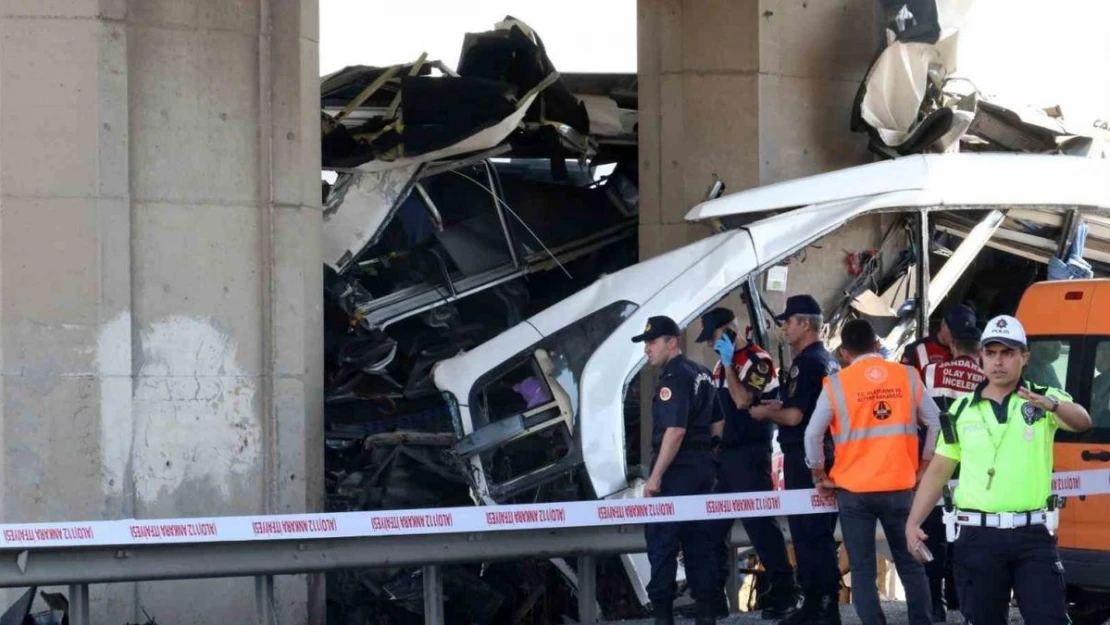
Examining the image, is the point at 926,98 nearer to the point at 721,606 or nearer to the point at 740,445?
the point at 740,445

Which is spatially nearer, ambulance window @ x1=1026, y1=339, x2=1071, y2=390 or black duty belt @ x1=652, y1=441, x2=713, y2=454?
black duty belt @ x1=652, y1=441, x2=713, y2=454

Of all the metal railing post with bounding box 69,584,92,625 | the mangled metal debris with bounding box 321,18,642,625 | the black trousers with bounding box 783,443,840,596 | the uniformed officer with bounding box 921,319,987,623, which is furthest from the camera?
the mangled metal debris with bounding box 321,18,642,625

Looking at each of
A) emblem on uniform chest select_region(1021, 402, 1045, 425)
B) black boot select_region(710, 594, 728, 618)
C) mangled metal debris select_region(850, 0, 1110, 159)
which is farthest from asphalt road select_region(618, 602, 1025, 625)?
mangled metal debris select_region(850, 0, 1110, 159)

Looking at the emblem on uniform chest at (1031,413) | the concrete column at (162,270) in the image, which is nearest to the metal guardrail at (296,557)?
the concrete column at (162,270)

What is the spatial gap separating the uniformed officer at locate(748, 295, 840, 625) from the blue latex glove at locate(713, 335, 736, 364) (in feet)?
1.10

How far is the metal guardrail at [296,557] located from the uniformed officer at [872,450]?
5.16ft

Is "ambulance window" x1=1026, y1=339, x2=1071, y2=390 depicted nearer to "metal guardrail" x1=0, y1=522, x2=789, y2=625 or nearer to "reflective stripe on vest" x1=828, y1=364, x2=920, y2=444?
"reflective stripe on vest" x1=828, y1=364, x2=920, y2=444

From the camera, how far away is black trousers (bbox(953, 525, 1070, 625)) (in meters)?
6.30

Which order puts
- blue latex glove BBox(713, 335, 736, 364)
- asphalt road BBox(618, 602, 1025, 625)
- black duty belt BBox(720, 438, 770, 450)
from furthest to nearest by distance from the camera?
asphalt road BBox(618, 602, 1025, 625) < black duty belt BBox(720, 438, 770, 450) < blue latex glove BBox(713, 335, 736, 364)

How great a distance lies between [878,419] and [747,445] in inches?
58.7

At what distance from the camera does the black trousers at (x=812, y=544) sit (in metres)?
8.60

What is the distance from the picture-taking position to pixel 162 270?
9945 millimetres

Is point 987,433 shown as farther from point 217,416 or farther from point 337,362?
point 337,362

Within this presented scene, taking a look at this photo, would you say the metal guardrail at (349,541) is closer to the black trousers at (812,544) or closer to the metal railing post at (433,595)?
the metal railing post at (433,595)
